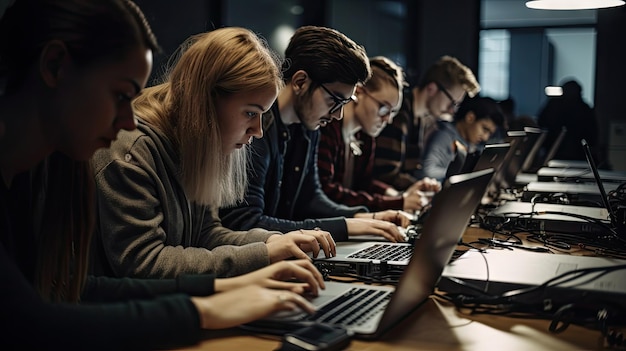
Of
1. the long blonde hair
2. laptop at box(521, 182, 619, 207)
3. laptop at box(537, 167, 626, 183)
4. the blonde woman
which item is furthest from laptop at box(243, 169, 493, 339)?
laptop at box(537, 167, 626, 183)

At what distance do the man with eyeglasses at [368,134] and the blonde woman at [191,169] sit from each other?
1.29m

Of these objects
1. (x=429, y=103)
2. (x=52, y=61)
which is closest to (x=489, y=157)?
(x=52, y=61)

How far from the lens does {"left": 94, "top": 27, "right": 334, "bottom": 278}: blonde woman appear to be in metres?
1.57

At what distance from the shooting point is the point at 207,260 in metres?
1.61

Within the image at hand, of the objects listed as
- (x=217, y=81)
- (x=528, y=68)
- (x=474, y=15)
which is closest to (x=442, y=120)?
(x=474, y=15)

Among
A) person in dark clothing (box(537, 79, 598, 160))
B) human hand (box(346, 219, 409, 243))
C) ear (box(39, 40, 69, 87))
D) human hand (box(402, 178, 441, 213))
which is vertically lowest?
person in dark clothing (box(537, 79, 598, 160))

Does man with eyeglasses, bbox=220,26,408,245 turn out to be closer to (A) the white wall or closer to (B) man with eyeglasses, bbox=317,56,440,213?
(B) man with eyeglasses, bbox=317,56,440,213

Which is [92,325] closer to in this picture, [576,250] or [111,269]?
[111,269]

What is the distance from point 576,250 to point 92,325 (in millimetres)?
1535

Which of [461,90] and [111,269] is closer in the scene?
[111,269]

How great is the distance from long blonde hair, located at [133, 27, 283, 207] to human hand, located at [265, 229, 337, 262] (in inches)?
8.8

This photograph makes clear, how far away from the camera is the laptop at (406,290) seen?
124cm

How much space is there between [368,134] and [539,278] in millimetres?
2209

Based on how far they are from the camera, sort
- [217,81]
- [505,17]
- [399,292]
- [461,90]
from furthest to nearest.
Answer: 1. [505,17]
2. [461,90]
3. [217,81]
4. [399,292]
